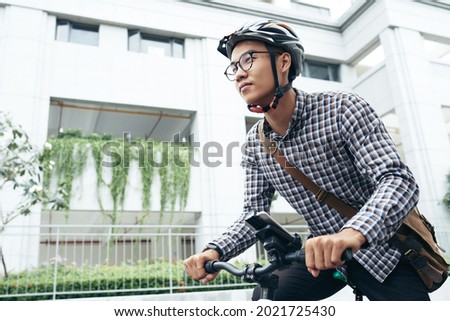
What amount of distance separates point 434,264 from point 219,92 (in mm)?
12490

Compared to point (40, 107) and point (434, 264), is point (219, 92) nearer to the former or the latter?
point (40, 107)

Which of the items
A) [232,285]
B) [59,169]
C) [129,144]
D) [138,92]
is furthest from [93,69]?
[232,285]

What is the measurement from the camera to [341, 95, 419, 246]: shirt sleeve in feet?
4.06

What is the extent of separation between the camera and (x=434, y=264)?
1504mm

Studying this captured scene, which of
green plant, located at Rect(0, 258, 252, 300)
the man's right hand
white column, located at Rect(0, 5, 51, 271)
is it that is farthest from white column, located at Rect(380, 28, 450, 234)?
the man's right hand

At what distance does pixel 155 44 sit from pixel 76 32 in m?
2.66

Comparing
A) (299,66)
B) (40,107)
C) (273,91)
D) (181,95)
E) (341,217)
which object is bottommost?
(341,217)

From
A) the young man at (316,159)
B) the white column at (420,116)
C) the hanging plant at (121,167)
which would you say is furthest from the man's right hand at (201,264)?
the white column at (420,116)

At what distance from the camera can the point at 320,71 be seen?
53.0 ft

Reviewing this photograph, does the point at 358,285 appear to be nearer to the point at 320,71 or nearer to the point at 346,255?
the point at 346,255

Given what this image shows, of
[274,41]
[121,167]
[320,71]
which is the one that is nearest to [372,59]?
[320,71]

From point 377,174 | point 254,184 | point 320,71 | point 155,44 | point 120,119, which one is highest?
point 155,44

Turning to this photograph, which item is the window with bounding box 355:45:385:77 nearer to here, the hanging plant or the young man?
the hanging plant

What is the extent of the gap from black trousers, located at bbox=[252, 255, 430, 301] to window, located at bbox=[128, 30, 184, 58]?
1281cm
